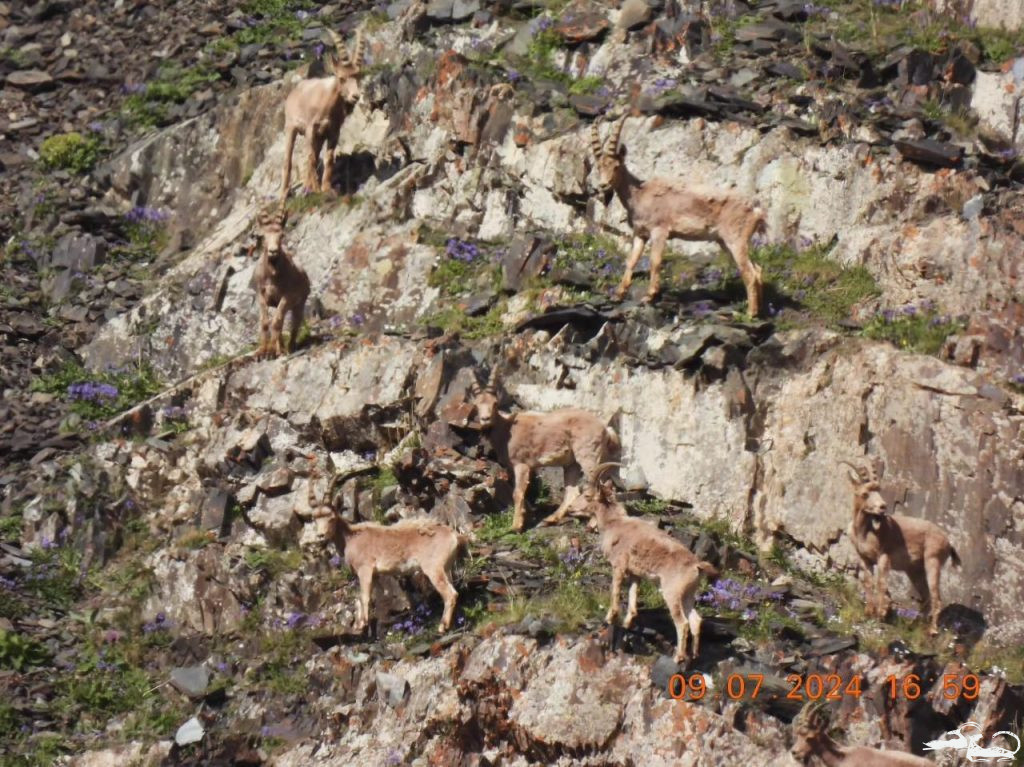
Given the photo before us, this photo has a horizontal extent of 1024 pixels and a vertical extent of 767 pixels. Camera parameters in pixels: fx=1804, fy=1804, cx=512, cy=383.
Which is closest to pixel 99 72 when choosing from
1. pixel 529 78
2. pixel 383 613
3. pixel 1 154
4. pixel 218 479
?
pixel 1 154

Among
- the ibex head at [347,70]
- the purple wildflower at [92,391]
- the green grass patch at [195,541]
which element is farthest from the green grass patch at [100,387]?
the ibex head at [347,70]

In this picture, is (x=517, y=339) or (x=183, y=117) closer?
(x=517, y=339)

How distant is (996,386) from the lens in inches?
770

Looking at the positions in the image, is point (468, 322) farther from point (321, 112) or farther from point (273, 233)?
point (321, 112)

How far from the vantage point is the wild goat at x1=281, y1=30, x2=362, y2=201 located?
25562mm

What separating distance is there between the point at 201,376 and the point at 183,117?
6.87 metres

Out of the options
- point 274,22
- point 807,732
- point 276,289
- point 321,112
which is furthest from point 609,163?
point 274,22

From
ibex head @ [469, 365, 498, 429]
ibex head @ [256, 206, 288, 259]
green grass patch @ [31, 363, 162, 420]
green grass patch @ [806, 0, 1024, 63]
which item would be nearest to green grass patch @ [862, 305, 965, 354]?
ibex head @ [469, 365, 498, 429]

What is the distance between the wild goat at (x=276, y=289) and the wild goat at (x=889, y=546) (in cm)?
797

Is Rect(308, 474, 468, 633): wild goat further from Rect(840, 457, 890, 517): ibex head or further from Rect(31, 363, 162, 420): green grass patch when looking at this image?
Rect(31, 363, 162, 420): green grass patch

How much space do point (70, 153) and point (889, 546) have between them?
662 inches

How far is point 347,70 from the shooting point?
25.8 meters

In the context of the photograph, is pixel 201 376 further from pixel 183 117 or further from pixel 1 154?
pixel 1 154

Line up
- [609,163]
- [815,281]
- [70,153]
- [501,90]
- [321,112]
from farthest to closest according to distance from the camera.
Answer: [70,153] < [501,90] < [321,112] < [609,163] < [815,281]
